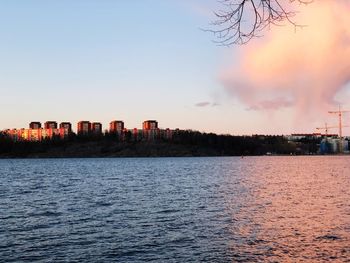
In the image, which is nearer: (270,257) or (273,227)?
(270,257)

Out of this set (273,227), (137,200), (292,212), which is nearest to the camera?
(273,227)

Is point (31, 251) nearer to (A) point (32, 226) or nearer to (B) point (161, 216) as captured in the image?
(A) point (32, 226)

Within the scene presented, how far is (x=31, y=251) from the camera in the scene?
1187 inches

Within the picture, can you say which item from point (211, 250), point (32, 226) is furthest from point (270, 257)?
point (32, 226)

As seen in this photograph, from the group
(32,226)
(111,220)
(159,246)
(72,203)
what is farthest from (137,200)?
(159,246)

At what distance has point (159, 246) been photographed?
3119 centimetres

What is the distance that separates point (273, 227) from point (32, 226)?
19907mm

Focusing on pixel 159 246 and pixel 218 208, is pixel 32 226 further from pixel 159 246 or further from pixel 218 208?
pixel 218 208

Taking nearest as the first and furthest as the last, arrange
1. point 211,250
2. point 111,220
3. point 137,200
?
point 211,250
point 111,220
point 137,200

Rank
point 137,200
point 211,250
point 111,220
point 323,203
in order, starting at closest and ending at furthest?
point 211,250
point 111,220
point 323,203
point 137,200

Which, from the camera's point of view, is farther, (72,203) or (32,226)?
(72,203)

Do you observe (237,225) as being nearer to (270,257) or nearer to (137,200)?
(270,257)

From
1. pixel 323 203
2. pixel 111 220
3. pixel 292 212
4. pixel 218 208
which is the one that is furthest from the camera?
pixel 323 203

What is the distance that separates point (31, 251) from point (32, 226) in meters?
9.99
